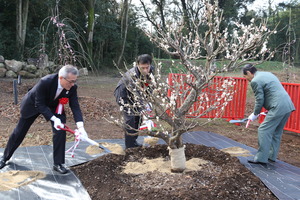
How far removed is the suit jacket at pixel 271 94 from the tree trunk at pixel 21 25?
1268 cm

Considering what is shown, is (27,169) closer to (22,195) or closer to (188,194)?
(22,195)

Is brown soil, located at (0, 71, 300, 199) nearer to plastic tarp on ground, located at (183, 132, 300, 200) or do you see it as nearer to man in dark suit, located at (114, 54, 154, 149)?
plastic tarp on ground, located at (183, 132, 300, 200)

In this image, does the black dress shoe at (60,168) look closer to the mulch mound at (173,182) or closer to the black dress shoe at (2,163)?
the mulch mound at (173,182)

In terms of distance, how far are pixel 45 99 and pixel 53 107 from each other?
0.17 metres

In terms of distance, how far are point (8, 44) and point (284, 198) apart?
15.1 metres

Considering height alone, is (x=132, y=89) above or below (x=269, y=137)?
above

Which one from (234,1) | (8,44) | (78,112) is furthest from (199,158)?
(234,1)

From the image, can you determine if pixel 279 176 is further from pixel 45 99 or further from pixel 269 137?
pixel 45 99

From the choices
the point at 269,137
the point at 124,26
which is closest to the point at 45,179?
the point at 269,137

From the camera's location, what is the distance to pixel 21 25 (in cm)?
1415

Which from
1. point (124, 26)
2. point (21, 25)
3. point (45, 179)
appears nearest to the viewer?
point (45, 179)

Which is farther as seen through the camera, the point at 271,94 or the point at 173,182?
the point at 271,94

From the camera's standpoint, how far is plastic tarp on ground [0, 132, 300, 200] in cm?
274

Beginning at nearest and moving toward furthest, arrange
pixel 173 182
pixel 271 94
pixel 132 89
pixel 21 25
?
pixel 173 182, pixel 132 89, pixel 271 94, pixel 21 25
